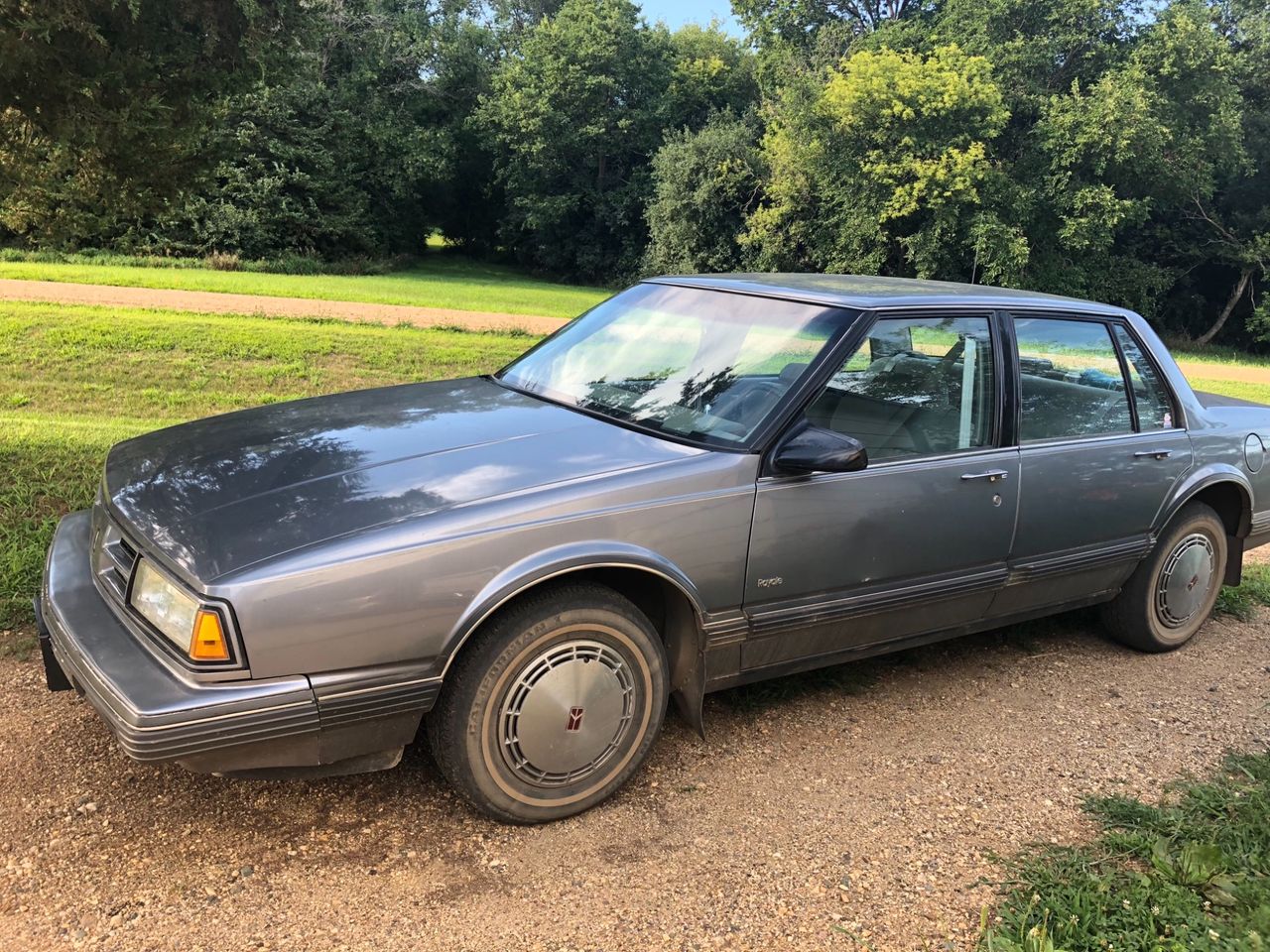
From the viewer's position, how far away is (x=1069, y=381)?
4082mm

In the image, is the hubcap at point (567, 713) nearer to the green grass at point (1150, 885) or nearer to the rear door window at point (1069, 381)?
the green grass at point (1150, 885)

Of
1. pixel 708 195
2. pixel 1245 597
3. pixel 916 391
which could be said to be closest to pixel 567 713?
pixel 916 391

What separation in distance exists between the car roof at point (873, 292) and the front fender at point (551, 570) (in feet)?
4.19

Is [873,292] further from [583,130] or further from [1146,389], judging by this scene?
[583,130]

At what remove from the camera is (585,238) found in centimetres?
4366

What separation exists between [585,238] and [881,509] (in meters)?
42.0

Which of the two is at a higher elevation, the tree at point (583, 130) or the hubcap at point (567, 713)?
the tree at point (583, 130)

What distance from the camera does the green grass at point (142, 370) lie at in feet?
19.3

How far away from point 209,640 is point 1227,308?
36044 millimetres

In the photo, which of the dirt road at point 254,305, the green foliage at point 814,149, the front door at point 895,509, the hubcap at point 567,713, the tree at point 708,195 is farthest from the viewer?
the tree at point 708,195

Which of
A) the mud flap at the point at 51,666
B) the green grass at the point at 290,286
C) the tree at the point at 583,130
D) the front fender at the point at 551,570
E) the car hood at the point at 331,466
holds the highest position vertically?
the tree at the point at 583,130

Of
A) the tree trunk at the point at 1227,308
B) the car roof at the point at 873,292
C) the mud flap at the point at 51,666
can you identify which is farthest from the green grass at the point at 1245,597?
the tree trunk at the point at 1227,308

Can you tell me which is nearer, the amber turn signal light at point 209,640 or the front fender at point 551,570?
the amber turn signal light at point 209,640

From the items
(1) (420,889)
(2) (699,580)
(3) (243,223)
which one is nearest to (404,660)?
(1) (420,889)
